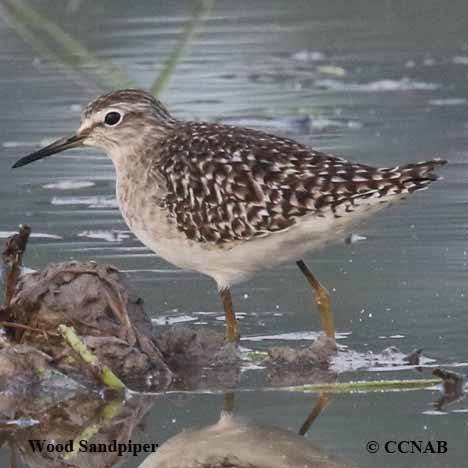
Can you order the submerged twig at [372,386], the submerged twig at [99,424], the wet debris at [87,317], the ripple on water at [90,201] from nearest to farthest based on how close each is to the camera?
the submerged twig at [99,424] < the submerged twig at [372,386] < the wet debris at [87,317] < the ripple on water at [90,201]

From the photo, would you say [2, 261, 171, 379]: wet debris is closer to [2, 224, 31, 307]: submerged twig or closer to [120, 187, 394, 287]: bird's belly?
[2, 224, 31, 307]: submerged twig

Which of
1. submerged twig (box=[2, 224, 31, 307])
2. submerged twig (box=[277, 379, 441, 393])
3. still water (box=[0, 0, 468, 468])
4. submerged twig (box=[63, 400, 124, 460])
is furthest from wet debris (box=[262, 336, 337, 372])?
submerged twig (box=[2, 224, 31, 307])

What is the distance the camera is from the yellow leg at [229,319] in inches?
347

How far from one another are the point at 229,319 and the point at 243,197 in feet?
2.20

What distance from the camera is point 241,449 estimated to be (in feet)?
23.5

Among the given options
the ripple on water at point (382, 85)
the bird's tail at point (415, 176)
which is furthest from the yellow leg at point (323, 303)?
the ripple on water at point (382, 85)

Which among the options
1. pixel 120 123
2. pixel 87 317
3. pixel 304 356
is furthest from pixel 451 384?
pixel 120 123

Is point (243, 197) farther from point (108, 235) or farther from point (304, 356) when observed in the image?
point (108, 235)

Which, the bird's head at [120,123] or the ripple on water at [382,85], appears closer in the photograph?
the bird's head at [120,123]

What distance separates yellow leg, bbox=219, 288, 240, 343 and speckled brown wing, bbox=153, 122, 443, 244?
34 cm

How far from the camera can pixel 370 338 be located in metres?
8.80

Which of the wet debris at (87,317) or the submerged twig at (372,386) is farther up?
the wet debris at (87,317)

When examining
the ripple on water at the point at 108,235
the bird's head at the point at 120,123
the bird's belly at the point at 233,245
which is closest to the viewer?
the bird's belly at the point at 233,245

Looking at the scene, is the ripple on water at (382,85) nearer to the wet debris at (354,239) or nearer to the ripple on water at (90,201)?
the ripple on water at (90,201)
